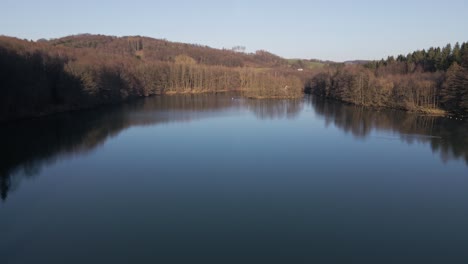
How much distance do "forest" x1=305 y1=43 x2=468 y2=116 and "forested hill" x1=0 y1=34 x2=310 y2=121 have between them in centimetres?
1075

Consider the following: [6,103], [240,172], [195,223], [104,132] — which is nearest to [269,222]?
[195,223]

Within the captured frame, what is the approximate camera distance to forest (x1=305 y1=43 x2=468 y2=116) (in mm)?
33344

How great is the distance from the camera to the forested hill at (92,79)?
89.2 feet

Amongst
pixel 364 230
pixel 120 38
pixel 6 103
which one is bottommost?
pixel 364 230

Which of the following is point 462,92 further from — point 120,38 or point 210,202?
point 120,38

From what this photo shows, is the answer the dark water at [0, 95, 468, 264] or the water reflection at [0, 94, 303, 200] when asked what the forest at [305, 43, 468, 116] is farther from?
the water reflection at [0, 94, 303, 200]

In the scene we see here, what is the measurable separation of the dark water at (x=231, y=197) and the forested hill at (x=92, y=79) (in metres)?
4.92

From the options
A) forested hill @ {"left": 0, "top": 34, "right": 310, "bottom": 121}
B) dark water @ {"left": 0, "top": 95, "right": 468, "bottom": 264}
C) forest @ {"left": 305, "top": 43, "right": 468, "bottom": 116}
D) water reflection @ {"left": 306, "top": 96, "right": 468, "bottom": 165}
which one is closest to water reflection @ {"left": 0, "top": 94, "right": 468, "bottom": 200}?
water reflection @ {"left": 306, "top": 96, "right": 468, "bottom": 165}

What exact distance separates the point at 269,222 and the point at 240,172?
5.19 metres

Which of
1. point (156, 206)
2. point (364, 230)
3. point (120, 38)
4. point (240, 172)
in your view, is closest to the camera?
point (364, 230)

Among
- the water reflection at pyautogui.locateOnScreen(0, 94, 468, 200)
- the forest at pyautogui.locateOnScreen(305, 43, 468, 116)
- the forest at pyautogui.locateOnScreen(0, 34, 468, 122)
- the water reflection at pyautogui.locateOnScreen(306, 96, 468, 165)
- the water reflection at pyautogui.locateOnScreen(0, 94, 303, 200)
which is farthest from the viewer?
the forest at pyautogui.locateOnScreen(305, 43, 468, 116)

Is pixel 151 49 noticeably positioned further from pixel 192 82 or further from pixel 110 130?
pixel 110 130

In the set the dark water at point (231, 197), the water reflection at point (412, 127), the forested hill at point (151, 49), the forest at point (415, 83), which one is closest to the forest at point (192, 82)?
the forest at point (415, 83)

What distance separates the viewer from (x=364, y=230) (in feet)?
32.6
